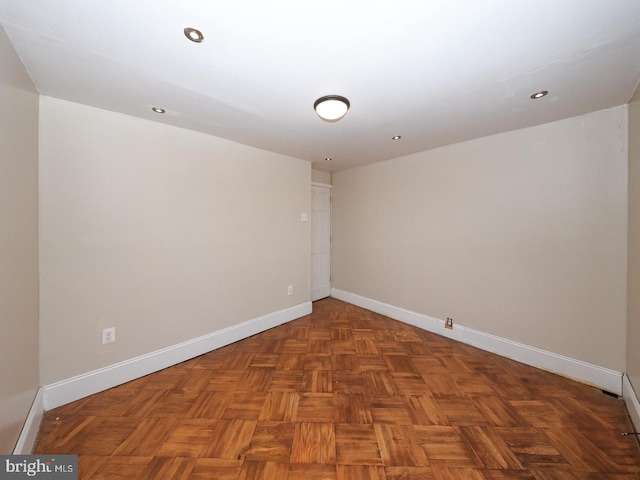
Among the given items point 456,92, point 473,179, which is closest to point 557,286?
point 473,179

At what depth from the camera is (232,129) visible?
7.59ft

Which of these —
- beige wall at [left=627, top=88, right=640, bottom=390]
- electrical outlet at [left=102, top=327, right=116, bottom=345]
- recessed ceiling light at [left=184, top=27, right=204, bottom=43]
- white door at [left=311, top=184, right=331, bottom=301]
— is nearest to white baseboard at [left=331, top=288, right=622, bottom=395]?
beige wall at [left=627, top=88, right=640, bottom=390]

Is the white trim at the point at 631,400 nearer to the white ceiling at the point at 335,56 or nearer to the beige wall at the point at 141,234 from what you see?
the white ceiling at the point at 335,56

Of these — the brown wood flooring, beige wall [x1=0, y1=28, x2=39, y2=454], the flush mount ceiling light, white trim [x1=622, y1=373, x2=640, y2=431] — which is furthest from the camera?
the flush mount ceiling light

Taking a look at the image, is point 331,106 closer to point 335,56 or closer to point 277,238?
point 335,56

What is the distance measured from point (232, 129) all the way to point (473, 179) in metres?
2.62

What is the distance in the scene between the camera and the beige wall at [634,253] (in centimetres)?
167

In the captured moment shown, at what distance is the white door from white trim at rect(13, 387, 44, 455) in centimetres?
304

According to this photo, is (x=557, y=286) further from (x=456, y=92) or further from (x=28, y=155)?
(x=28, y=155)

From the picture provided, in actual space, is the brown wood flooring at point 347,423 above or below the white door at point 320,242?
below

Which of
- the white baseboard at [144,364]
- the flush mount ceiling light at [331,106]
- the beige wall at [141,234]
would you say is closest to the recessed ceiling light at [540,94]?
the flush mount ceiling light at [331,106]

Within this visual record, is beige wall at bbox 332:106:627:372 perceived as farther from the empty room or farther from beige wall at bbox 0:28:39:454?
beige wall at bbox 0:28:39:454

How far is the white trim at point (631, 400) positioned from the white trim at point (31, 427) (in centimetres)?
367

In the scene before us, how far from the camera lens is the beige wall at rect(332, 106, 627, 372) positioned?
6.25 feet
